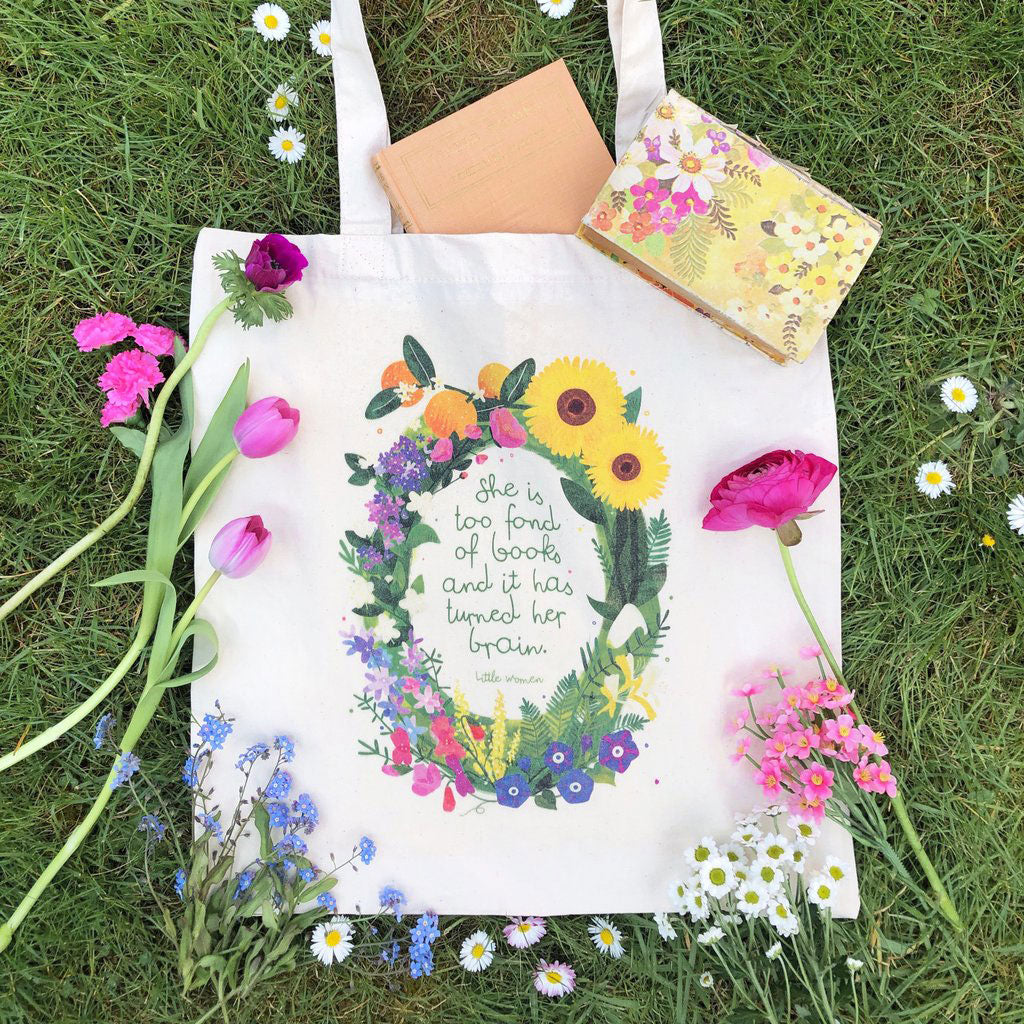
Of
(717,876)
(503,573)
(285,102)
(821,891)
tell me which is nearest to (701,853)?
(717,876)

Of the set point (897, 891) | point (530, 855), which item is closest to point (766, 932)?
point (897, 891)

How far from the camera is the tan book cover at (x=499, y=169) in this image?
37.2 inches

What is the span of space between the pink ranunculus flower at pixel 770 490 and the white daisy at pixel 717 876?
0.36m

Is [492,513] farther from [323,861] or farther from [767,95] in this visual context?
[767,95]

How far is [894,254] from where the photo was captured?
1.00 metres

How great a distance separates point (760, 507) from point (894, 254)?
401mm

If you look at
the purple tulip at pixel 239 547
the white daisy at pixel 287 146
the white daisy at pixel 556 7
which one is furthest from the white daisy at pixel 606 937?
the white daisy at pixel 556 7

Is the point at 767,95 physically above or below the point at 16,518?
above

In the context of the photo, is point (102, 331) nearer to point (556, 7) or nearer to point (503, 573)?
point (503, 573)

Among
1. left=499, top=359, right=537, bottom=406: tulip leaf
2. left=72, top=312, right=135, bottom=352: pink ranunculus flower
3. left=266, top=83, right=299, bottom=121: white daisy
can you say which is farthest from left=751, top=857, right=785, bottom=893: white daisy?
left=266, top=83, right=299, bottom=121: white daisy

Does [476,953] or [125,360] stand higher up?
[125,360]

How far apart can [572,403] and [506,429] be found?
0.08 m

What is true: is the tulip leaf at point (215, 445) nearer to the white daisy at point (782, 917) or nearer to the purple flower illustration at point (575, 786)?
the purple flower illustration at point (575, 786)

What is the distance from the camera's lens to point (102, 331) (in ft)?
3.10
